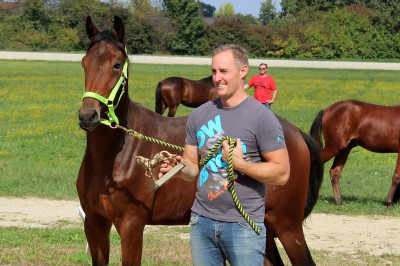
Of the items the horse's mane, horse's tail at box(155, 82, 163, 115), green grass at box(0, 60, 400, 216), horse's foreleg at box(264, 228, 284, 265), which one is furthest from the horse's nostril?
horse's tail at box(155, 82, 163, 115)

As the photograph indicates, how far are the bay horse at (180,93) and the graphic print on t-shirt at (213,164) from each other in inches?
641

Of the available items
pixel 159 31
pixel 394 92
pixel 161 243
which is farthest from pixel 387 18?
pixel 161 243

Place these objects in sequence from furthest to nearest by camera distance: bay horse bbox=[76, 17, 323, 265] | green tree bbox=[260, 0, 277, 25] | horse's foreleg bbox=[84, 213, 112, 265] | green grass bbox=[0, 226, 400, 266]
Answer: green tree bbox=[260, 0, 277, 25] → green grass bbox=[0, 226, 400, 266] → horse's foreleg bbox=[84, 213, 112, 265] → bay horse bbox=[76, 17, 323, 265]

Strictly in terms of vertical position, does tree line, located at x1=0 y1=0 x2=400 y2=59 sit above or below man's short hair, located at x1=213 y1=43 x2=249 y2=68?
below

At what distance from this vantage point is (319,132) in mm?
11023

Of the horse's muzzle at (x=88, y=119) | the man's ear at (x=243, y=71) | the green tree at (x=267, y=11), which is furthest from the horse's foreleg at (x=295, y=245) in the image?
the green tree at (x=267, y=11)

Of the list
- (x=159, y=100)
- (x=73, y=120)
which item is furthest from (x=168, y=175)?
(x=73, y=120)

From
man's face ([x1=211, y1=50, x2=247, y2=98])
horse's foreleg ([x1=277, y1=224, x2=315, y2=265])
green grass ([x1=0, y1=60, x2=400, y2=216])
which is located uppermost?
man's face ([x1=211, y1=50, x2=247, y2=98])

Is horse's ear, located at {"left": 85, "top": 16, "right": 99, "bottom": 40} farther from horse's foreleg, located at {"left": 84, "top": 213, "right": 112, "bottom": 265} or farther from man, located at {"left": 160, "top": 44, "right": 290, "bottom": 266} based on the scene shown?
man, located at {"left": 160, "top": 44, "right": 290, "bottom": 266}

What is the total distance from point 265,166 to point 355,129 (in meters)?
7.87

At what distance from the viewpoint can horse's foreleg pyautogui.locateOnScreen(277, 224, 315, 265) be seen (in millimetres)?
5449

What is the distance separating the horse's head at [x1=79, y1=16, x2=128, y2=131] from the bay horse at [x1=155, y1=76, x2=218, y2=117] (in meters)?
14.7

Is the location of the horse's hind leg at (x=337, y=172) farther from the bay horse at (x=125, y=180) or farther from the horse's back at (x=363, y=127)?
the bay horse at (x=125, y=180)

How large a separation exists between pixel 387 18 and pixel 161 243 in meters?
64.6
